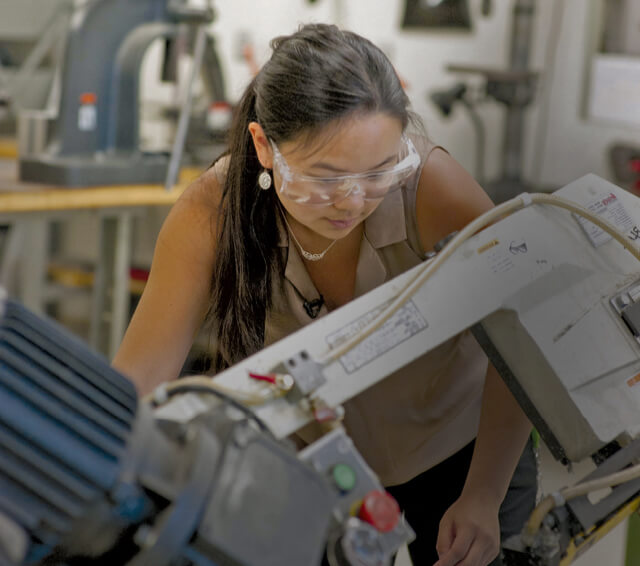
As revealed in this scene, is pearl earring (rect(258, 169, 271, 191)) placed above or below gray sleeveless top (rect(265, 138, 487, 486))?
above

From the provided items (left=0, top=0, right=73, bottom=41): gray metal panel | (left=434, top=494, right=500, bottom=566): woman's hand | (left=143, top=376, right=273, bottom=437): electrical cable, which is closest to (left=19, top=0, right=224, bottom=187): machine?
(left=0, top=0, right=73, bottom=41): gray metal panel

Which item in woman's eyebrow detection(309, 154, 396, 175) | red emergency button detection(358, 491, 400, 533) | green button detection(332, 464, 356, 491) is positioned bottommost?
red emergency button detection(358, 491, 400, 533)

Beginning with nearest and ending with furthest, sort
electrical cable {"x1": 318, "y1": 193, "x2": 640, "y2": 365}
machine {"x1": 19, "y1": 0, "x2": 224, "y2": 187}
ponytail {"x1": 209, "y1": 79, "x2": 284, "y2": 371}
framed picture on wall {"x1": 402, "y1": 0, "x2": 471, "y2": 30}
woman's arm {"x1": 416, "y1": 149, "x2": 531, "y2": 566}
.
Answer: electrical cable {"x1": 318, "y1": 193, "x2": 640, "y2": 365} < woman's arm {"x1": 416, "y1": 149, "x2": 531, "y2": 566} < ponytail {"x1": 209, "y1": 79, "x2": 284, "y2": 371} < machine {"x1": 19, "y1": 0, "x2": 224, "y2": 187} < framed picture on wall {"x1": 402, "y1": 0, "x2": 471, "y2": 30}

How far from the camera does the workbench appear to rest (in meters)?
2.62

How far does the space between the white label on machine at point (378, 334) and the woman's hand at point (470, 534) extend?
0.37 meters

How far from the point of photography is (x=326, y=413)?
824mm

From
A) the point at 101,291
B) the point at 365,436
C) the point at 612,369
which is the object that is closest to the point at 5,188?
the point at 101,291

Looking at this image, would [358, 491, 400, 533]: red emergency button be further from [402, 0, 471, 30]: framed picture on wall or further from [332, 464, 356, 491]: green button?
[402, 0, 471, 30]: framed picture on wall

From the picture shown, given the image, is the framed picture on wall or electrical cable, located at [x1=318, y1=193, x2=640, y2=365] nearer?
electrical cable, located at [x1=318, y1=193, x2=640, y2=365]

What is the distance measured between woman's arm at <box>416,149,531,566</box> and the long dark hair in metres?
0.10

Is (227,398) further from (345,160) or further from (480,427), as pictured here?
(480,427)

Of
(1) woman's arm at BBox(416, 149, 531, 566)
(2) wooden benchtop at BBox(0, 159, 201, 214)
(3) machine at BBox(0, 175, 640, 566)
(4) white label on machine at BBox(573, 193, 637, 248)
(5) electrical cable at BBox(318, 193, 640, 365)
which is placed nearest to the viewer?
→ (3) machine at BBox(0, 175, 640, 566)

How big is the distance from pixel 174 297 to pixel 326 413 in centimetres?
45

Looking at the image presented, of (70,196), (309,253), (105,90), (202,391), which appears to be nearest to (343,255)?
(309,253)
